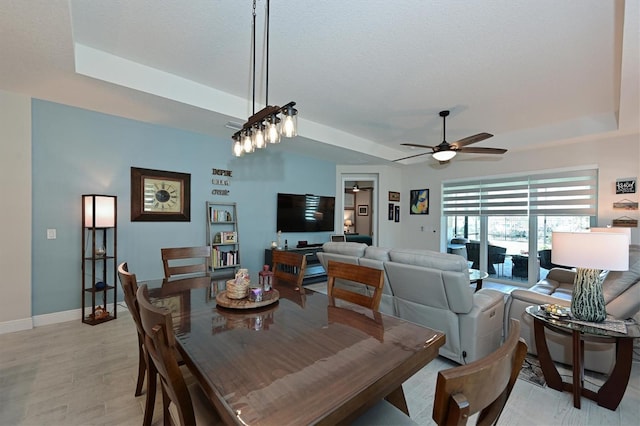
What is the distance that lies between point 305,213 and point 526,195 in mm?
4239

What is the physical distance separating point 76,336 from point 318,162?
469cm

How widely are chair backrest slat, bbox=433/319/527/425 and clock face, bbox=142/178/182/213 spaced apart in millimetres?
4388

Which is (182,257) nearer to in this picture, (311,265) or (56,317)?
(56,317)

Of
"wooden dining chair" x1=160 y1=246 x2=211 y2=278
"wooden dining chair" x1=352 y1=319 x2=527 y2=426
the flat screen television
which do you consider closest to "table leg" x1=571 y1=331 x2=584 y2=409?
"wooden dining chair" x1=352 y1=319 x2=527 y2=426

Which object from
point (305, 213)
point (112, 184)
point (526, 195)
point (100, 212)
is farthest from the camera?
point (305, 213)

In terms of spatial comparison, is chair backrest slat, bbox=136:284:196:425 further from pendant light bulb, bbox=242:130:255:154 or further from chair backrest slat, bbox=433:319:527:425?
pendant light bulb, bbox=242:130:255:154

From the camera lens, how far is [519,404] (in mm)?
2000

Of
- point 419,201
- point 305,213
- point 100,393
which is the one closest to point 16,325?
point 100,393

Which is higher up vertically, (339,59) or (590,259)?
(339,59)

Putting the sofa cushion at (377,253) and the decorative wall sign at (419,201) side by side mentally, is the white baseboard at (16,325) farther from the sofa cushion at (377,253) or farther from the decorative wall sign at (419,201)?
the decorative wall sign at (419,201)

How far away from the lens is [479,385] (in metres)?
0.69

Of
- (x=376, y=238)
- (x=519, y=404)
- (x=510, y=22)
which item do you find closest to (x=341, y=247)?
(x=519, y=404)

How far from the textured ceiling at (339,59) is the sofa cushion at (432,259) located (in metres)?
1.90

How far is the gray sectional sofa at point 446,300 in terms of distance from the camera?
2.31 meters
